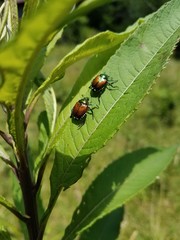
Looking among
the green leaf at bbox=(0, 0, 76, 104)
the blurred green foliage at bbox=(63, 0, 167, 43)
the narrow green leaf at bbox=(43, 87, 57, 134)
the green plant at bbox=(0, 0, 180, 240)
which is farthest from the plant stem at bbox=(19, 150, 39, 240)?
the blurred green foliage at bbox=(63, 0, 167, 43)

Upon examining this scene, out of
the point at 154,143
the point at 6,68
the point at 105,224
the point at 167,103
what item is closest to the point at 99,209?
the point at 105,224

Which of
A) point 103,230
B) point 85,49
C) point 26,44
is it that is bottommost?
point 103,230

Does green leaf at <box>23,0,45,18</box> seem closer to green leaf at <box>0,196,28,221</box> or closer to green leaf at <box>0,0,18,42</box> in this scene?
green leaf at <box>0,0,18,42</box>

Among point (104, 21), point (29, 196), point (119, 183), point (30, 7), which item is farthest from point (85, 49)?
point (104, 21)

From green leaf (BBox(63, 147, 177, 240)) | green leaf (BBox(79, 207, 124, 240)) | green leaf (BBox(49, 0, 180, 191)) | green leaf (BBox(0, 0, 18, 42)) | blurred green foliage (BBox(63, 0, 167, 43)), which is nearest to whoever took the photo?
green leaf (BBox(0, 0, 18, 42))

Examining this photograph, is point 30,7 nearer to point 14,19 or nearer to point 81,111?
point 14,19

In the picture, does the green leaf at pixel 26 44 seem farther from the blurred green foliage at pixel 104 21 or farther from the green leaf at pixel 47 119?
the blurred green foliage at pixel 104 21

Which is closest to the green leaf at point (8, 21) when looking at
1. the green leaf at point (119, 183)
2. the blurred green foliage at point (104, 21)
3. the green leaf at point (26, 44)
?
the green leaf at point (26, 44)
